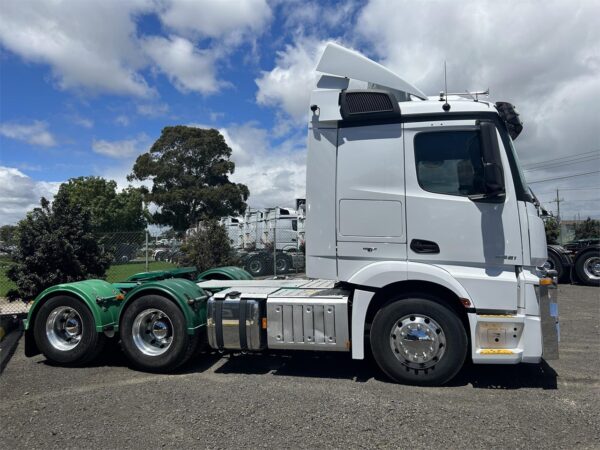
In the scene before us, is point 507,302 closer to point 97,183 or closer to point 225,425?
point 225,425

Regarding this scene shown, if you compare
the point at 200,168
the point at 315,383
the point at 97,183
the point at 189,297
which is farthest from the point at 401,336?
the point at 97,183

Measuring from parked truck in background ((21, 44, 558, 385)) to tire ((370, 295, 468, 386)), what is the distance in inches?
0.4

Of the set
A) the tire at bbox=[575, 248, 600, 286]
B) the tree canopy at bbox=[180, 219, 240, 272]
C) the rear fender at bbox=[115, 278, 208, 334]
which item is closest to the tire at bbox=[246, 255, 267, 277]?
the tree canopy at bbox=[180, 219, 240, 272]

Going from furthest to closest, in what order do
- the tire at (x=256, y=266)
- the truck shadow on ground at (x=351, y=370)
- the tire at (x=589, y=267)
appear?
the tire at (x=256, y=266) → the tire at (x=589, y=267) → the truck shadow on ground at (x=351, y=370)

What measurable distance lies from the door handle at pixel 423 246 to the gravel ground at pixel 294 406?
1.50 m

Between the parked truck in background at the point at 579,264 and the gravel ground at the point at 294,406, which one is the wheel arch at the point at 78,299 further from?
the parked truck in background at the point at 579,264

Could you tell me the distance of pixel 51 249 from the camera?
9.48 metres

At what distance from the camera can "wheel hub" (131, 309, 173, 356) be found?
5902mm

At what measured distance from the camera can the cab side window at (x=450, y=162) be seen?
5.06 meters

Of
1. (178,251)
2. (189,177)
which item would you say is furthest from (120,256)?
(189,177)

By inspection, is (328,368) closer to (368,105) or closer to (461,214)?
(461,214)

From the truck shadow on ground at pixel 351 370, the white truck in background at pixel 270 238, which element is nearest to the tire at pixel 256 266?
the white truck in background at pixel 270 238

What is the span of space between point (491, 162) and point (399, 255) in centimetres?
137

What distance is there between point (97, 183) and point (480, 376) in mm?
44502
